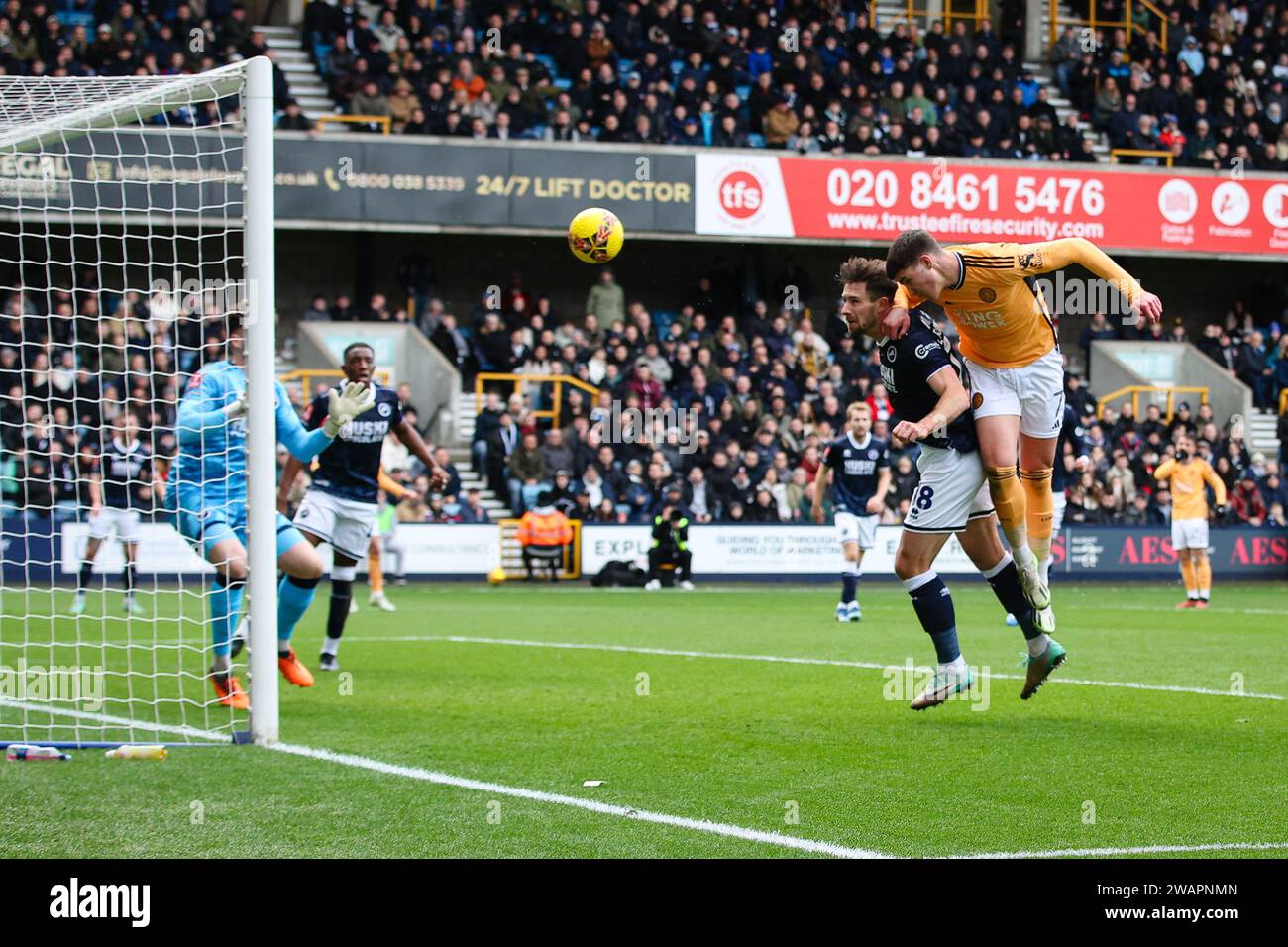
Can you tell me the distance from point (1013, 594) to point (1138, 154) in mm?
24567

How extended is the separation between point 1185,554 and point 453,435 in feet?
41.6

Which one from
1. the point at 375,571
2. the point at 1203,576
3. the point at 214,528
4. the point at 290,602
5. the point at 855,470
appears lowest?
the point at 1203,576

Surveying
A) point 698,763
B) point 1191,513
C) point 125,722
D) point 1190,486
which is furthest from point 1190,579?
point 125,722

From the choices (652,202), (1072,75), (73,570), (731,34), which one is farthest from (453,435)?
(1072,75)

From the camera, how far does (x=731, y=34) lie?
30.6 meters

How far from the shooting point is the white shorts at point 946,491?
8.34 m

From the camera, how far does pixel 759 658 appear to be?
1234 centimetres

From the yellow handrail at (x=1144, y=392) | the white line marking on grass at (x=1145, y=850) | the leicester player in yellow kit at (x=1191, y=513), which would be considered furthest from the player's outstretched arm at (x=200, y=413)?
the yellow handrail at (x=1144, y=392)

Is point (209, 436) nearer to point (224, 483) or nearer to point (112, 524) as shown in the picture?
point (224, 483)

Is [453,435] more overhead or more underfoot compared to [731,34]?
more underfoot

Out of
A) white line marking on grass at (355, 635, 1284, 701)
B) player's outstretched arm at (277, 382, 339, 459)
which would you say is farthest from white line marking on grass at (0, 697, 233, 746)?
white line marking on grass at (355, 635, 1284, 701)

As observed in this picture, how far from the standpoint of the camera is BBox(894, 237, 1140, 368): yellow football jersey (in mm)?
7832
